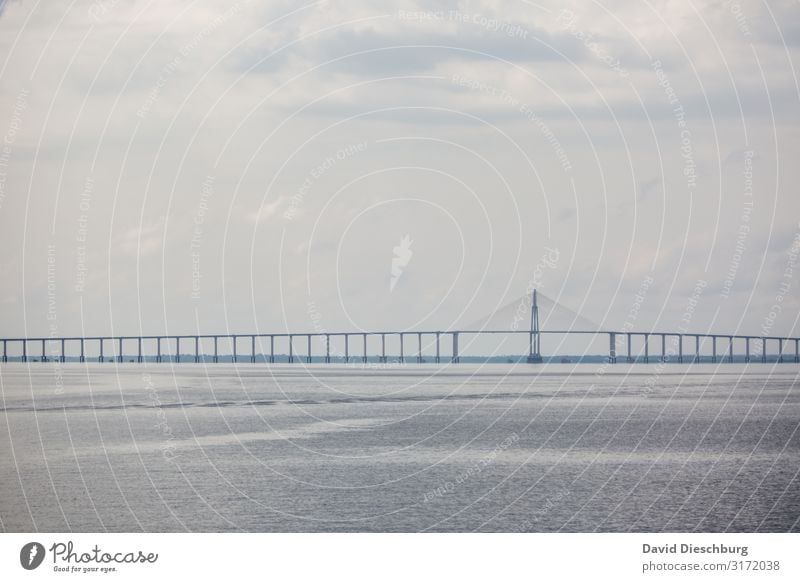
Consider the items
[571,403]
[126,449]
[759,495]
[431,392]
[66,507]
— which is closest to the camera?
[66,507]

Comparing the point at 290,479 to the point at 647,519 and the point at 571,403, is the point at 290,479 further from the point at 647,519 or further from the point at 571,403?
the point at 571,403

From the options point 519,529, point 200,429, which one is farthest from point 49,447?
point 519,529

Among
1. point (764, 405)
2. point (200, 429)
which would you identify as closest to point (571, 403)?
point (764, 405)

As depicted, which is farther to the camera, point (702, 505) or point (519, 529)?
point (702, 505)
